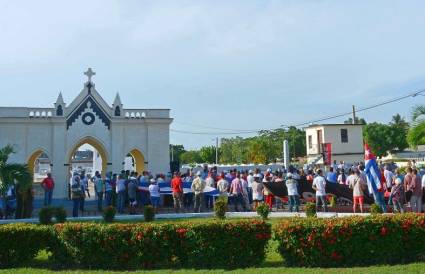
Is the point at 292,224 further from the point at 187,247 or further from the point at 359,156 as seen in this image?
the point at 359,156

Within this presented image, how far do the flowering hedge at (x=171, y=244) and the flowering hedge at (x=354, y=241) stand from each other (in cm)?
61

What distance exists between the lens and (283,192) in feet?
71.2

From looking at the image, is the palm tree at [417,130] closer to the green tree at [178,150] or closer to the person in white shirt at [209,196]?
the person in white shirt at [209,196]

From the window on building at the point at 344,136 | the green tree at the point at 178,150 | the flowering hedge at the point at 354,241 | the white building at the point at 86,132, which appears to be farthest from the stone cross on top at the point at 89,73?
the green tree at the point at 178,150

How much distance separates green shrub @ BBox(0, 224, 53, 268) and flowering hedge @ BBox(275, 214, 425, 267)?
4907mm

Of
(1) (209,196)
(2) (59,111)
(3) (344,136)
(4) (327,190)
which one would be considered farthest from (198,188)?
(3) (344,136)

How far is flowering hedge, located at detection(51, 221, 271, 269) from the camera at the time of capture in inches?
380

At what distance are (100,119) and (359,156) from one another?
30796mm

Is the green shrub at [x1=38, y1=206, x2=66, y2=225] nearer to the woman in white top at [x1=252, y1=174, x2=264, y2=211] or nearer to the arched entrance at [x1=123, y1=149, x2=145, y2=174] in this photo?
the woman in white top at [x1=252, y1=174, x2=264, y2=211]

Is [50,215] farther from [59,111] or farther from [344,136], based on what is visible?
[344,136]

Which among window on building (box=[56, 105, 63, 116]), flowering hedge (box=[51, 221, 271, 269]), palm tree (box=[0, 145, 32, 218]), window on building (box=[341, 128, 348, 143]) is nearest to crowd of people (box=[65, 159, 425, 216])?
palm tree (box=[0, 145, 32, 218])

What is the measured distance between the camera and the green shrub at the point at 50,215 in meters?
16.7

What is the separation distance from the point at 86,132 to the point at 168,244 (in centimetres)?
2334

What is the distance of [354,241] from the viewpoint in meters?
9.50
